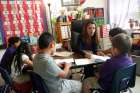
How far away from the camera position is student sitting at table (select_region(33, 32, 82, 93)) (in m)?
2.06

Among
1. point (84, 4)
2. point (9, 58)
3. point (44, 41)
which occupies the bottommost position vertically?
point (9, 58)

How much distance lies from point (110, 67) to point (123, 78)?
0.51ft

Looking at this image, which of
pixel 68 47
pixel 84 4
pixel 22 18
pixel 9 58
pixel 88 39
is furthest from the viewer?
pixel 84 4

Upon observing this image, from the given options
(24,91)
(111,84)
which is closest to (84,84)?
(111,84)

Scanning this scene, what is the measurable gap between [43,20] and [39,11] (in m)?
0.19

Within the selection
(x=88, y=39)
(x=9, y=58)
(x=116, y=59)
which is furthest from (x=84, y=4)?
(x=116, y=59)

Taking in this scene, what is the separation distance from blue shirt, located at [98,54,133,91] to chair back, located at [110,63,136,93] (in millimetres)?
52

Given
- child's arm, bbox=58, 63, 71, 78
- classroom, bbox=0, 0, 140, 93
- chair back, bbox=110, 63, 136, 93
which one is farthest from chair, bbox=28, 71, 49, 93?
chair back, bbox=110, 63, 136, 93

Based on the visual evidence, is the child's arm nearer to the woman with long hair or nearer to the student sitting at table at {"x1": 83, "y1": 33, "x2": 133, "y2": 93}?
the student sitting at table at {"x1": 83, "y1": 33, "x2": 133, "y2": 93}

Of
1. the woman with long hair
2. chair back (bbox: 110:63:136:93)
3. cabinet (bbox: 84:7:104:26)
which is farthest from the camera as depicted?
cabinet (bbox: 84:7:104:26)

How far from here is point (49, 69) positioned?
6.73 ft

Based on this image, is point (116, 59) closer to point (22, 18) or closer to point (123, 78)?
point (123, 78)

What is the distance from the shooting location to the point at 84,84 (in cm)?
236

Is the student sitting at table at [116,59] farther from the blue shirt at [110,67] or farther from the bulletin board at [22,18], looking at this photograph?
the bulletin board at [22,18]
